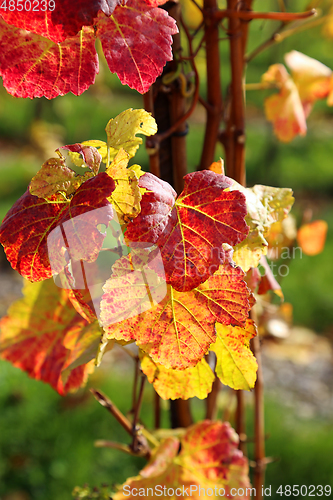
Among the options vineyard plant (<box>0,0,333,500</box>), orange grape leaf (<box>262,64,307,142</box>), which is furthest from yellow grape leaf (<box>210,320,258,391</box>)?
orange grape leaf (<box>262,64,307,142</box>)

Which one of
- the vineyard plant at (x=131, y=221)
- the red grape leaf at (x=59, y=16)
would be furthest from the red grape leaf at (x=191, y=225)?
the red grape leaf at (x=59, y=16)

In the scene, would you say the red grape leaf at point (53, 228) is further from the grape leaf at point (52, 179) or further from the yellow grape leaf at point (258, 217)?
the yellow grape leaf at point (258, 217)

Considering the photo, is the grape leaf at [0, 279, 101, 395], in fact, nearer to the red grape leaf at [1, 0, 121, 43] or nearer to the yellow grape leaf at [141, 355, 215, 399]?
the yellow grape leaf at [141, 355, 215, 399]

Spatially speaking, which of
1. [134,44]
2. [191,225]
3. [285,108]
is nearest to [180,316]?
[191,225]

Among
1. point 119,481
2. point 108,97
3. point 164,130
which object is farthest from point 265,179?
point 164,130

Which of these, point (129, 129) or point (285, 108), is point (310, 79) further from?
point (129, 129)
